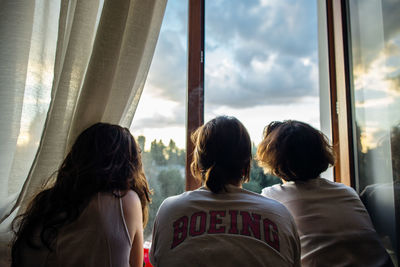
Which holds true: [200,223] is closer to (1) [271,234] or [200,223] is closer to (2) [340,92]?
(1) [271,234]

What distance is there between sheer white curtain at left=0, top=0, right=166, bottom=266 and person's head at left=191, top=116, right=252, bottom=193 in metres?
0.35

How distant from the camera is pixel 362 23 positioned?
3.84 ft

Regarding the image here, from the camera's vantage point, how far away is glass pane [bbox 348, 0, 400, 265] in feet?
3.23

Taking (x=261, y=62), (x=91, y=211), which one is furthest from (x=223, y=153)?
(x=261, y=62)

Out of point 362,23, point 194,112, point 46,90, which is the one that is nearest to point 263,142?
point 194,112

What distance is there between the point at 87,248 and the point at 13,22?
95cm

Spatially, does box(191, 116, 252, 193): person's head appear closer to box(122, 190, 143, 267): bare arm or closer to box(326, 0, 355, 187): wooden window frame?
box(122, 190, 143, 267): bare arm

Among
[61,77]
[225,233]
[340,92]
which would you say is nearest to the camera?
[225,233]

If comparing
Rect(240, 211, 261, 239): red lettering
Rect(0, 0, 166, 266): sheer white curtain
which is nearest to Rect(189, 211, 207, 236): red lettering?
Rect(240, 211, 261, 239): red lettering

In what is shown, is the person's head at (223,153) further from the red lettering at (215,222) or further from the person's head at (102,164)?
the person's head at (102,164)

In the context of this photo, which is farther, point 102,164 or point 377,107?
point 377,107

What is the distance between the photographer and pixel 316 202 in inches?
36.7

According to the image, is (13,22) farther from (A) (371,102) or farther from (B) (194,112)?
(A) (371,102)

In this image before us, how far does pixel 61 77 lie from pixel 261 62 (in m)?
0.94
